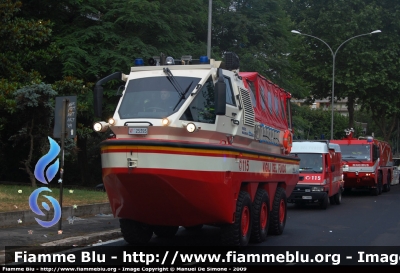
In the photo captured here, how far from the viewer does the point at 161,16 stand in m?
27.0

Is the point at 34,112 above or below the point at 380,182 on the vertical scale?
above

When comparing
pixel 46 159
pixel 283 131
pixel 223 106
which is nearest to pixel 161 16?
pixel 283 131

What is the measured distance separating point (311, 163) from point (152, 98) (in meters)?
12.6

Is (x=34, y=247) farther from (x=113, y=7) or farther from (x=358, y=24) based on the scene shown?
(x=358, y=24)

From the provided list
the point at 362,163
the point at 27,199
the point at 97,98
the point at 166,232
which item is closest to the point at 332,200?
the point at 362,163

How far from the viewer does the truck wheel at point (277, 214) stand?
1455 centimetres

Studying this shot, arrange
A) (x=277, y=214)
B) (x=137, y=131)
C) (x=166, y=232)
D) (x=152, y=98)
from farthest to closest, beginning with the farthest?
(x=277, y=214) < (x=166, y=232) < (x=152, y=98) < (x=137, y=131)

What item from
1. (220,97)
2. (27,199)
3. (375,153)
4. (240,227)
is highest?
(220,97)

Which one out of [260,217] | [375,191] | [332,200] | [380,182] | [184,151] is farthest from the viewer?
[380,182]

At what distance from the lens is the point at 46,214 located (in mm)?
Result: 15219

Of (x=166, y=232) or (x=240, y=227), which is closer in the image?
(x=240, y=227)

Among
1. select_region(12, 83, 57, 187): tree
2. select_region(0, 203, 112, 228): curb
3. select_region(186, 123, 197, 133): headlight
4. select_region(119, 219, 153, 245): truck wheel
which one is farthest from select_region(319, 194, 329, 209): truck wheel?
select_region(186, 123, 197, 133): headlight

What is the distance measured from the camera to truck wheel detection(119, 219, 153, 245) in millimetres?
12219

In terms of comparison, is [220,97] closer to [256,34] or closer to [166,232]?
[166,232]
